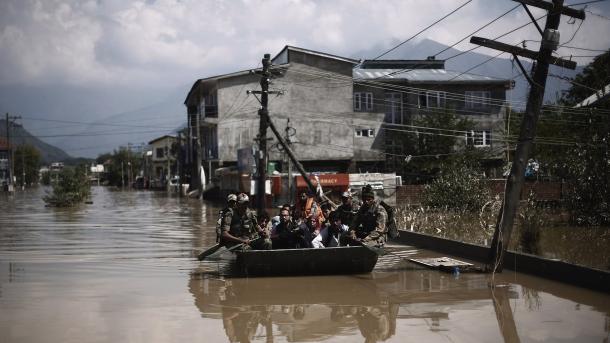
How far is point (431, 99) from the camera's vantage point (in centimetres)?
5347

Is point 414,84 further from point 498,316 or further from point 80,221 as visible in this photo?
point 498,316

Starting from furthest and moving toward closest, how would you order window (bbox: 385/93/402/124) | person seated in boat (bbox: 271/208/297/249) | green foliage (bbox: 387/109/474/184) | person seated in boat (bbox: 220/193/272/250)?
window (bbox: 385/93/402/124), green foliage (bbox: 387/109/474/184), person seated in boat (bbox: 271/208/297/249), person seated in boat (bbox: 220/193/272/250)

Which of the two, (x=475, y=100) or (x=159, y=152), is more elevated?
(x=475, y=100)

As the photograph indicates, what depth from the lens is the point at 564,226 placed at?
23.2 metres

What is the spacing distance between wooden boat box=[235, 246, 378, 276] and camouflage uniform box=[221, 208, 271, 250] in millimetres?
456

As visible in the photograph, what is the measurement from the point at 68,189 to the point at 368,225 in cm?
3585

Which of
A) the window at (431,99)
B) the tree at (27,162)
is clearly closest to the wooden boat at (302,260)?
the window at (431,99)

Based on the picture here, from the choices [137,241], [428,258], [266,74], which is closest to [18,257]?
[137,241]

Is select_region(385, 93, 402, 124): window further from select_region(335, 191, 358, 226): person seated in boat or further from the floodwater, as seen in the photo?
select_region(335, 191, 358, 226): person seated in boat

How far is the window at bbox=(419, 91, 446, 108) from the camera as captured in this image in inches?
2068

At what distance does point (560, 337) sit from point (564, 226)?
1601cm

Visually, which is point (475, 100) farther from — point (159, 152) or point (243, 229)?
point (159, 152)

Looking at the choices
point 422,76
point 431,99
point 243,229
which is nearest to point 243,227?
point 243,229

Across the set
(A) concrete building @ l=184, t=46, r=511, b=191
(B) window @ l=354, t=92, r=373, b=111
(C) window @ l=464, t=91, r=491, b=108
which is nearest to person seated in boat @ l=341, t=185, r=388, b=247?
(A) concrete building @ l=184, t=46, r=511, b=191
